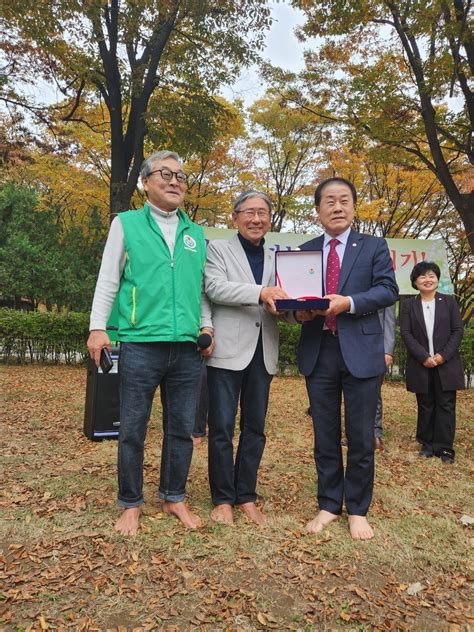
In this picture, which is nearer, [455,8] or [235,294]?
[235,294]

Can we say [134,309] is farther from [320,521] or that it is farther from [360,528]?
[360,528]

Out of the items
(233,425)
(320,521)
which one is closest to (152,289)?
(233,425)

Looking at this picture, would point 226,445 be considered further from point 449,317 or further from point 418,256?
point 418,256

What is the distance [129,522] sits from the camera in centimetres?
272

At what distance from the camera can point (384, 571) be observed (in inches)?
96.3

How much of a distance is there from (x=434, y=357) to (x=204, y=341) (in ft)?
9.41

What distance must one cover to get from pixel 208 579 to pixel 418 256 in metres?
8.95

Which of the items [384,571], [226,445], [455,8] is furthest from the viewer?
[455,8]

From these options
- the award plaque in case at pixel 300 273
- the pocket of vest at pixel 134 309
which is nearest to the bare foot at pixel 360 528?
the award plaque in case at pixel 300 273

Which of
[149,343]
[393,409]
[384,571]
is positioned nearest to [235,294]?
[149,343]

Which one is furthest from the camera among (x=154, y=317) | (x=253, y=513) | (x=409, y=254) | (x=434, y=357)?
(x=409, y=254)

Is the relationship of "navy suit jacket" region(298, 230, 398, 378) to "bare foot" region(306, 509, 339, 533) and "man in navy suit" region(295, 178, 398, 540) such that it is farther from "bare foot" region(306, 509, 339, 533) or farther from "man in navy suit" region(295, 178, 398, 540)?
"bare foot" region(306, 509, 339, 533)

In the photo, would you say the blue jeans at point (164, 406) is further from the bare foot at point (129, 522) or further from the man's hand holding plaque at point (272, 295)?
the man's hand holding plaque at point (272, 295)

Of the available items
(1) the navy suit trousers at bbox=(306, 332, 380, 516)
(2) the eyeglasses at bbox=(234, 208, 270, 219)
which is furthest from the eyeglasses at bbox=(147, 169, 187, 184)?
(1) the navy suit trousers at bbox=(306, 332, 380, 516)
